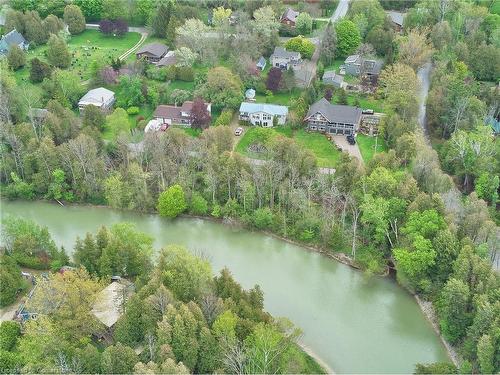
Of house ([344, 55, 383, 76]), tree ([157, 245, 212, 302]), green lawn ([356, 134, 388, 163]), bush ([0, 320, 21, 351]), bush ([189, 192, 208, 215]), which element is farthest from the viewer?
house ([344, 55, 383, 76])

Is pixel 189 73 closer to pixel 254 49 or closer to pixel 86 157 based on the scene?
pixel 254 49

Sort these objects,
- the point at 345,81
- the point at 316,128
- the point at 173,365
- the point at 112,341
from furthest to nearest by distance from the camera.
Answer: the point at 345,81
the point at 316,128
the point at 112,341
the point at 173,365

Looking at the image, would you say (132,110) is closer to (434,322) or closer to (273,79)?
(273,79)

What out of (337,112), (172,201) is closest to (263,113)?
(337,112)

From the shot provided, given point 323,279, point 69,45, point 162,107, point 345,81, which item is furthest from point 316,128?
point 69,45

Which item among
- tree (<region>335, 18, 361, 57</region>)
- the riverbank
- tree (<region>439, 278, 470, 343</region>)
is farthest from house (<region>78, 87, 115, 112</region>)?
tree (<region>439, 278, 470, 343</region>)

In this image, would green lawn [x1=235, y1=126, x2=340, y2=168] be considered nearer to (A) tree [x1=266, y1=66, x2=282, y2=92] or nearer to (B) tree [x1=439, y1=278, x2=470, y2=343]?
(A) tree [x1=266, y1=66, x2=282, y2=92]

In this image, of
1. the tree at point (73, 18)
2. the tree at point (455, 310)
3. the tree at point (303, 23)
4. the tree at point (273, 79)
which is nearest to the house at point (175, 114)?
the tree at point (273, 79)
